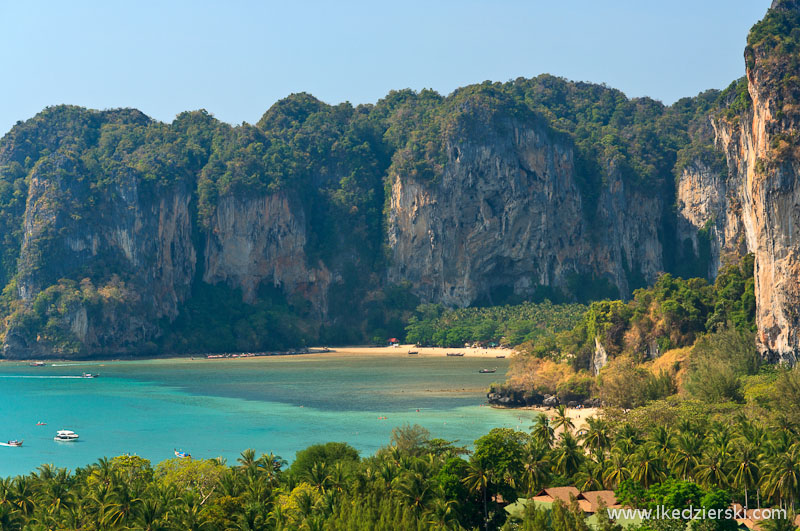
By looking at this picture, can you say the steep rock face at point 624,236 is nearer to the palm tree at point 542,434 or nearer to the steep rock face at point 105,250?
the steep rock face at point 105,250

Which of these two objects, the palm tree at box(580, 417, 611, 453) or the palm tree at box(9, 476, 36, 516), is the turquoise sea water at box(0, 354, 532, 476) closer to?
the palm tree at box(580, 417, 611, 453)

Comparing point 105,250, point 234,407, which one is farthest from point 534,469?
point 105,250

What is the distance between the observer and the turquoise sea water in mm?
63969

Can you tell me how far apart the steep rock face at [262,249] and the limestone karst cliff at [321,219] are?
27cm

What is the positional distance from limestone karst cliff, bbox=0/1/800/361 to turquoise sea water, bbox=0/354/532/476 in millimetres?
24357

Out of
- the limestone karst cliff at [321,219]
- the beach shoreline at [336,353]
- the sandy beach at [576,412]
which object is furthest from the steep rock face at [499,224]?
the sandy beach at [576,412]

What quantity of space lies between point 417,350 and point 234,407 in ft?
210

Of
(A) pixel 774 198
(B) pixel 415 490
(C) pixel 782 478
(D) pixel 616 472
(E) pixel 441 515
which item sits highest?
(A) pixel 774 198

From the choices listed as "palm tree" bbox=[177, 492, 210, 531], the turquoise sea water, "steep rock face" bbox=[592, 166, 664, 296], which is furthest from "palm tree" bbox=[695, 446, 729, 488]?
"steep rock face" bbox=[592, 166, 664, 296]

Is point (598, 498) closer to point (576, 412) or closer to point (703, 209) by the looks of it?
point (576, 412)

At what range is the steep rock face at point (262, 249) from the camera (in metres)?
160

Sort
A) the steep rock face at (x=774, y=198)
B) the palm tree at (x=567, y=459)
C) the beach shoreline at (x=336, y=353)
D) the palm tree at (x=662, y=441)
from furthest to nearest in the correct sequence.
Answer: the beach shoreline at (x=336, y=353) → the steep rock face at (x=774, y=198) → the palm tree at (x=567, y=459) → the palm tree at (x=662, y=441)

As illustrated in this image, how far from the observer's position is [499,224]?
161m

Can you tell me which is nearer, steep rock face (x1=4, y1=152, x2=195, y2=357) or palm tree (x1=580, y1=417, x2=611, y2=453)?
palm tree (x1=580, y1=417, x2=611, y2=453)
